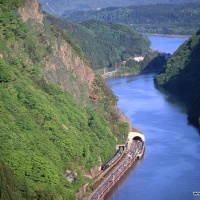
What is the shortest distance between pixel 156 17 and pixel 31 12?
378 feet

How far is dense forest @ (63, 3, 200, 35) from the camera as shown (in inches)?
5989

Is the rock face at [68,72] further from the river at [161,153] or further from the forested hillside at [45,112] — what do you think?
the river at [161,153]

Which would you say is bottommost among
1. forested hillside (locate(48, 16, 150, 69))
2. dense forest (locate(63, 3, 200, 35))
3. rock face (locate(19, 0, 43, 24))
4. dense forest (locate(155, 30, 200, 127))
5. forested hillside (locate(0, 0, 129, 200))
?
dense forest (locate(63, 3, 200, 35))

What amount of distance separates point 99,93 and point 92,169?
12.7 meters

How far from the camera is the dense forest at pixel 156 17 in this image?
152m

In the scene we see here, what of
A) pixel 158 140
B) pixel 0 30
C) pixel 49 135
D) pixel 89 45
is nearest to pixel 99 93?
pixel 158 140

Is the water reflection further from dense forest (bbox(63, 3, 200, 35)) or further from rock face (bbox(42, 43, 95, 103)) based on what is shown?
dense forest (bbox(63, 3, 200, 35))

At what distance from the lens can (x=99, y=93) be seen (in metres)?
56.5

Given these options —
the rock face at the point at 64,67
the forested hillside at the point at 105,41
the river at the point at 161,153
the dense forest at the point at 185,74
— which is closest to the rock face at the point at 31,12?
the rock face at the point at 64,67

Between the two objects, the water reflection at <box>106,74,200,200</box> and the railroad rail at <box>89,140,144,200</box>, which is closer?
the railroad rail at <box>89,140,144,200</box>

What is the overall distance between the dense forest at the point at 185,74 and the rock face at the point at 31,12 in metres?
18.0

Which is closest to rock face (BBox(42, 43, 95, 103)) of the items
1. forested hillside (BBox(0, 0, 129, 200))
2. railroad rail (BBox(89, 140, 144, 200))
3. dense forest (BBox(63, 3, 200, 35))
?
forested hillside (BBox(0, 0, 129, 200))

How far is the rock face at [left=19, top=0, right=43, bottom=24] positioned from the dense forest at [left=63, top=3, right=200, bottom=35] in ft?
294

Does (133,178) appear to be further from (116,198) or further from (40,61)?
(40,61)
